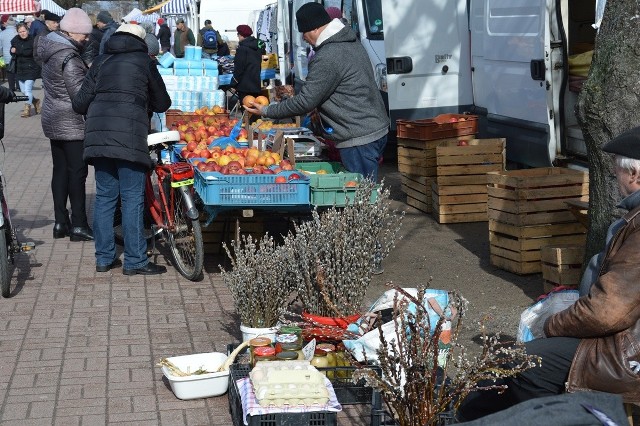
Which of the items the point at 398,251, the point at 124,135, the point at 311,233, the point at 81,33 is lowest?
the point at 398,251

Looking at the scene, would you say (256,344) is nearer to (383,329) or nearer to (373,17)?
(383,329)

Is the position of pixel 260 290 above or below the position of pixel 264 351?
above

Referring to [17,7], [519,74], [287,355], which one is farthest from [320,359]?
[17,7]

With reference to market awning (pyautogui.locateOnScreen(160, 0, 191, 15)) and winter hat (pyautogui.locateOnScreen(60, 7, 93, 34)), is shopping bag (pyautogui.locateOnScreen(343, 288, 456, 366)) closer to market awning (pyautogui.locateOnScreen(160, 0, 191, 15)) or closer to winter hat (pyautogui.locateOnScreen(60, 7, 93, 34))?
winter hat (pyautogui.locateOnScreen(60, 7, 93, 34))

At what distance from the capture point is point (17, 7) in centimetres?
3716

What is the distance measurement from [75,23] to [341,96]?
266cm

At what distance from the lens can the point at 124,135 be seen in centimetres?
766

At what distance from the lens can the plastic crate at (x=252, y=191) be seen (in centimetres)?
725

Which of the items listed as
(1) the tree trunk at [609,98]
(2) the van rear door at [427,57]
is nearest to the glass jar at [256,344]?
(1) the tree trunk at [609,98]

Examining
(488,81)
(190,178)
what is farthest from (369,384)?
(488,81)

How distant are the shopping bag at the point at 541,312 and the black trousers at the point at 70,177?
5.45 metres

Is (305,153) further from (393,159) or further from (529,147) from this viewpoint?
(393,159)

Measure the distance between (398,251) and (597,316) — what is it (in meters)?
5.04

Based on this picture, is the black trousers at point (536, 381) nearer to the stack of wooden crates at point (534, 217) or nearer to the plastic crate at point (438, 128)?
the stack of wooden crates at point (534, 217)
